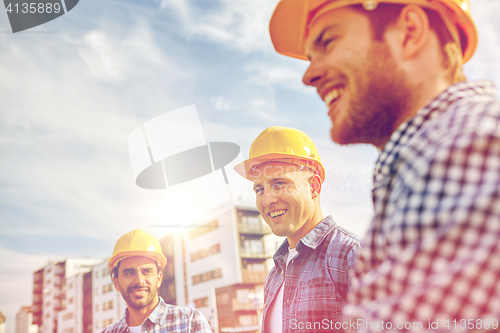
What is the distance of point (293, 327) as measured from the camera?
334cm

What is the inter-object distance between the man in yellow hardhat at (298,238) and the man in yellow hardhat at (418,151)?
1.92 metres

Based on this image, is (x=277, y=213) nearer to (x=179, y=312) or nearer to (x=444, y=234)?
(x=179, y=312)

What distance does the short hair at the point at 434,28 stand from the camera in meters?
1.64

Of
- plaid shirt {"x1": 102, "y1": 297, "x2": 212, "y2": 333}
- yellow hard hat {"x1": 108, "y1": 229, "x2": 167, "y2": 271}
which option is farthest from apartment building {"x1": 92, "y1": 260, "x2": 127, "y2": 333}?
plaid shirt {"x1": 102, "y1": 297, "x2": 212, "y2": 333}

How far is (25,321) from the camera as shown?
332 feet

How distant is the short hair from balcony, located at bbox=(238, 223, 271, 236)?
49.5 m

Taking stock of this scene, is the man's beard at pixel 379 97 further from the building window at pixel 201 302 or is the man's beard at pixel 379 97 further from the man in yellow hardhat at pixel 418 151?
the building window at pixel 201 302

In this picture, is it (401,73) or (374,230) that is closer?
(374,230)

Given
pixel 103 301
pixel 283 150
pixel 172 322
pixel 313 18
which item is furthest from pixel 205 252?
pixel 313 18

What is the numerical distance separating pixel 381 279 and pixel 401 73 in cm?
97

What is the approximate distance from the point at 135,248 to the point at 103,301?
221 feet

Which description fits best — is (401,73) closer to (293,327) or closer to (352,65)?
(352,65)

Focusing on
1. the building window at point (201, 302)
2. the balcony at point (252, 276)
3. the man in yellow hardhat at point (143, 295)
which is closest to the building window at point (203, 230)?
the balcony at point (252, 276)

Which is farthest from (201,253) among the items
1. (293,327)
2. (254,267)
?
(293,327)
